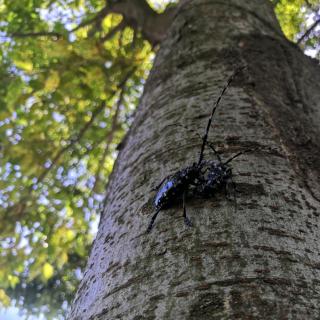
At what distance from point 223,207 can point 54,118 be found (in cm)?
456

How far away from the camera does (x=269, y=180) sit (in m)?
1.26

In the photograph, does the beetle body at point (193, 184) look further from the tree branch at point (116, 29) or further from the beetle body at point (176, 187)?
the tree branch at point (116, 29)

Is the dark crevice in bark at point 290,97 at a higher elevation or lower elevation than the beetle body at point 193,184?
higher

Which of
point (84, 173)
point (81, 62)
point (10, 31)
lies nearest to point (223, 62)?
point (81, 62)

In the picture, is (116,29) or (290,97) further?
(116,29)

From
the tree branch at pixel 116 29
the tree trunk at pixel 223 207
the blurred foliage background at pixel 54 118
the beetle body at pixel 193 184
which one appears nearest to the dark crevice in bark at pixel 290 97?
the tree trunk at pixel 223 207

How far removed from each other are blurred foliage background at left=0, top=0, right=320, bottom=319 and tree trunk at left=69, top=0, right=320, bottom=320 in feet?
7.67

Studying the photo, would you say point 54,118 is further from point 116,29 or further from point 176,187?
point 176,187

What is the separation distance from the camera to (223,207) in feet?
3.71

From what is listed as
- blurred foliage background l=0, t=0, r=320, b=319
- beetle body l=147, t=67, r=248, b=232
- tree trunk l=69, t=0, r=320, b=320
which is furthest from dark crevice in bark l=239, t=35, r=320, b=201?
blurred foliage background l=0, t=0, r=320, b=319

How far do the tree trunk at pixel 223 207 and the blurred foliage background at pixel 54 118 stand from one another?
92.1 inches

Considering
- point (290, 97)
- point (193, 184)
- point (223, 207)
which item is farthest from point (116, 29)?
point (223, 207)

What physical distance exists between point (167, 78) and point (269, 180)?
3.77ft

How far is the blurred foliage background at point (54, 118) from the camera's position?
4562mm
